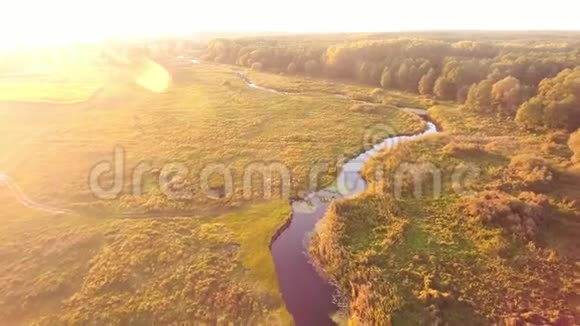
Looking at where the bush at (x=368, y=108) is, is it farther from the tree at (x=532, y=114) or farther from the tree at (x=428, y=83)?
the tree at (x=532, y=114)

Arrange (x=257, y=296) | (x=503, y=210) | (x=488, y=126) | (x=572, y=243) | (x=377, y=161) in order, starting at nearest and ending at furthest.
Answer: (x=257, y=296)
(x=572, y=243)
(x=503, y=210)
(x=377, y=161)
(x=488, y=126)

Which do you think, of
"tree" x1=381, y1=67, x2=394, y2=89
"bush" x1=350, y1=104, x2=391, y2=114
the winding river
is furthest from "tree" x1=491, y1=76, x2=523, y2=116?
the winding river

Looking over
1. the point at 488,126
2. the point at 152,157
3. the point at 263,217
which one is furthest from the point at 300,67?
the point at 263,217

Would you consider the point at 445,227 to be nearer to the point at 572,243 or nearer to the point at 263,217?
the point at 572,243

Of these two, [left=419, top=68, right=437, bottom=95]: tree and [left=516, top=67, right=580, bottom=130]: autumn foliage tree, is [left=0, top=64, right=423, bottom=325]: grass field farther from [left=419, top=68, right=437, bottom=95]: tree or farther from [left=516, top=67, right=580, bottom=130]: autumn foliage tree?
[left=419, top=68, right=437, bottom=95]: tree

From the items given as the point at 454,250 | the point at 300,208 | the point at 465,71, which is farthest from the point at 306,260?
the point at 465,71

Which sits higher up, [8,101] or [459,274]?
[8,101]
